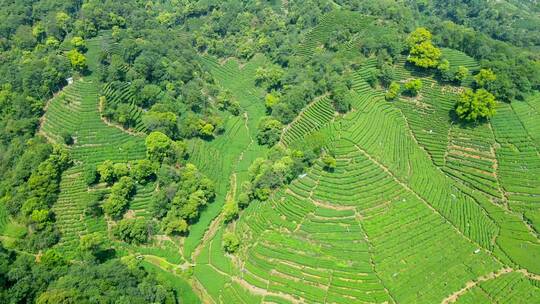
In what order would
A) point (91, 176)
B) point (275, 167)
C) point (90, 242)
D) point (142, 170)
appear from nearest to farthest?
1. point (90, 242)
2. point (275, 167)
3. point (91, 176)
4. point (142, 170)

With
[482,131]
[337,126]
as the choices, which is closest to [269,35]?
[337,126]

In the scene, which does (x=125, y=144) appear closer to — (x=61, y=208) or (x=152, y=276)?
(x=61, y=208)

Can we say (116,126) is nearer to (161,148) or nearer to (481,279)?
(161,148)

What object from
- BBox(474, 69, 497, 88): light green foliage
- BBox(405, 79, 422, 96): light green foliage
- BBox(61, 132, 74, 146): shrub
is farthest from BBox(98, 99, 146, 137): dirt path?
BBox(474, 69, 497, 88): light green foliage

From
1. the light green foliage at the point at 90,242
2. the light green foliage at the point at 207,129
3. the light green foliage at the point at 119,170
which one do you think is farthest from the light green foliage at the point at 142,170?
the light green foliage at the point at 207,129

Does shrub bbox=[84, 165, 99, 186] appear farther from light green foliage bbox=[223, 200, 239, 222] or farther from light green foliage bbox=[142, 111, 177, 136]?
light green foliage bbox=[223, 200, 239, 222]

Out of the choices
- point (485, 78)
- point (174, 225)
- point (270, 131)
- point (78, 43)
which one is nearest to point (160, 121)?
point (270, 131)
